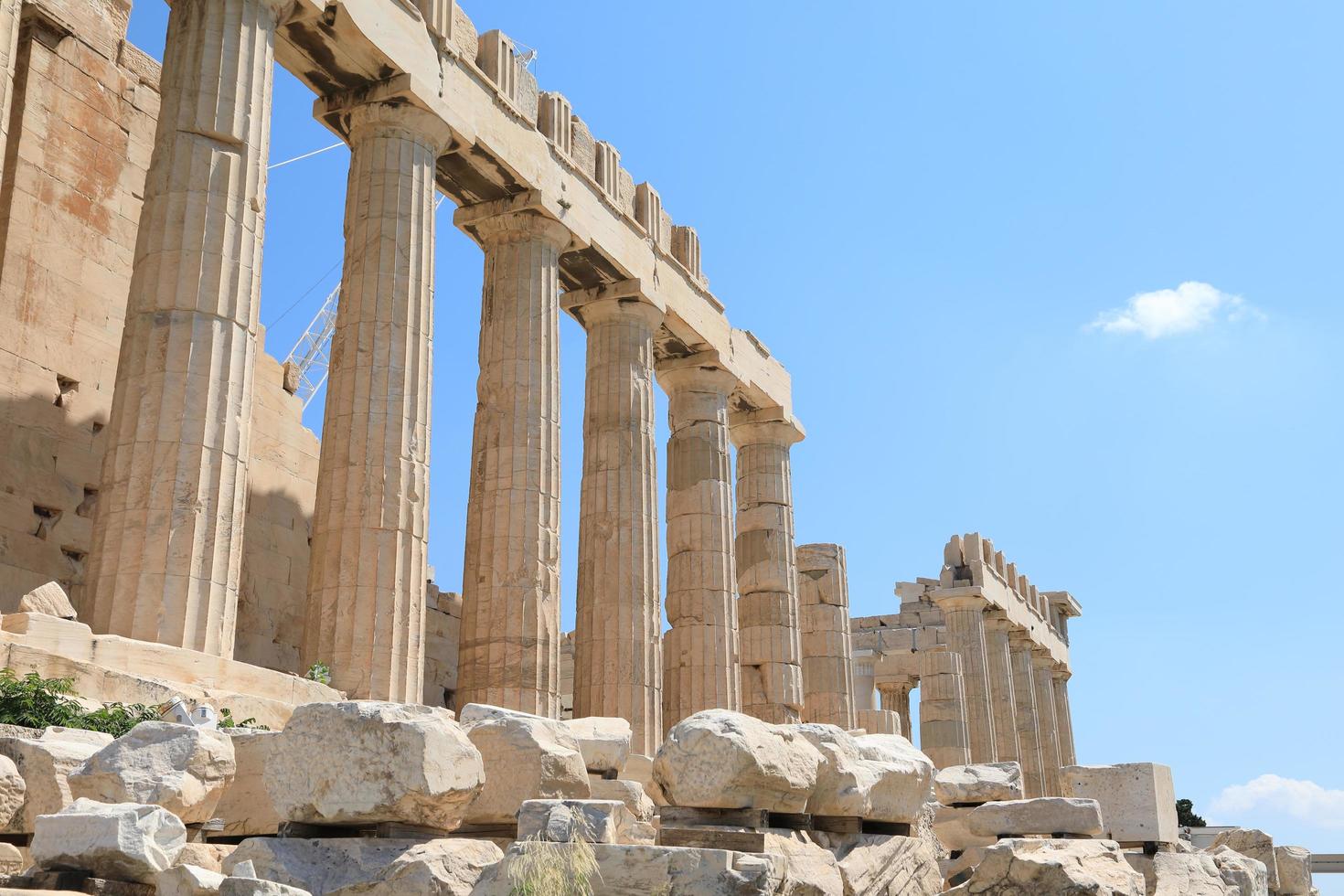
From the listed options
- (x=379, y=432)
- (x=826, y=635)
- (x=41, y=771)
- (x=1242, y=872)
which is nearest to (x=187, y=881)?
(x=41, y=771)

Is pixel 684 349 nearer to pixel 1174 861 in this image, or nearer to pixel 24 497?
pixel 24 497

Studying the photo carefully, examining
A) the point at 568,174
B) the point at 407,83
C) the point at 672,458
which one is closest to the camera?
the point at 407,83

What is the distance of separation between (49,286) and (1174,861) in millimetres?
15671

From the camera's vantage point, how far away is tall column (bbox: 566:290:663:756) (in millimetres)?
21359

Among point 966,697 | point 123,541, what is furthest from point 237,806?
point 966,697

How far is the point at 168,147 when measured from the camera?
14453mm

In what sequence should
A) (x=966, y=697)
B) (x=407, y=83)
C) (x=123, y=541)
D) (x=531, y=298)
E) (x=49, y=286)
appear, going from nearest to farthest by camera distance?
(x=123, y=541)
(x=407, y=83)
(x=49, y=286)
(x=531, y=298)
(x=966, y=697)

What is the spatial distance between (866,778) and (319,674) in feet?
24.6

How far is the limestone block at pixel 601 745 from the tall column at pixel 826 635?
1897cm

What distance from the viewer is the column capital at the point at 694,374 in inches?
1038

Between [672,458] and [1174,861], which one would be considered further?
[672,458]

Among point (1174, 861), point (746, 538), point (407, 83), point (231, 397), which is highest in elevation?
point (407, 83)

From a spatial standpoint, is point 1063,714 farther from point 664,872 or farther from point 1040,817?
point 664,872

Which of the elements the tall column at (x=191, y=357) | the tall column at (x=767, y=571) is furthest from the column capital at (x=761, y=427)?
the tall column at (x=191, y=357)
